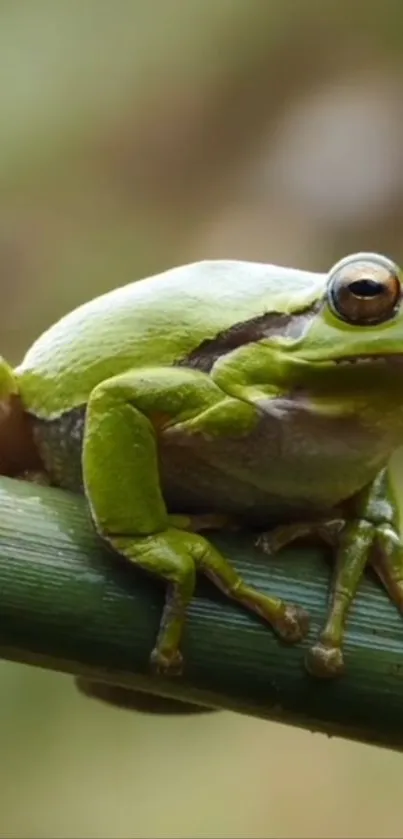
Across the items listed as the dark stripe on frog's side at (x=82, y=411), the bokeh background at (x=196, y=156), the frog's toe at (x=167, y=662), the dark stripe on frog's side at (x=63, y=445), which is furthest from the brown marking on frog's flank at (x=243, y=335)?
the bokeh background at (x=196, y=156)

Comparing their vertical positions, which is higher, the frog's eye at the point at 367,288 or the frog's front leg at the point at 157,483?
the frog's eye at the point at 367,288

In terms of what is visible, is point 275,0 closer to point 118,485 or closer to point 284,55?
point 284,55

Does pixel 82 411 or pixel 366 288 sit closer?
pixel 366 288

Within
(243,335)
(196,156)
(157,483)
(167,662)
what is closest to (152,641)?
(167,662)

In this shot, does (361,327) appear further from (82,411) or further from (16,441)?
(16,441)

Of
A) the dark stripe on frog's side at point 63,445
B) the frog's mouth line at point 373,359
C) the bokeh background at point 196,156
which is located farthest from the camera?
the bokeh background at point 196,156

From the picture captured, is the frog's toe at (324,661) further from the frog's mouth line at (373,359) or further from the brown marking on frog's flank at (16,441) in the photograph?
the brown marking on frog's flank at (16,441)

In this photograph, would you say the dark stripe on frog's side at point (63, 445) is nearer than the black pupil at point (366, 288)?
No
